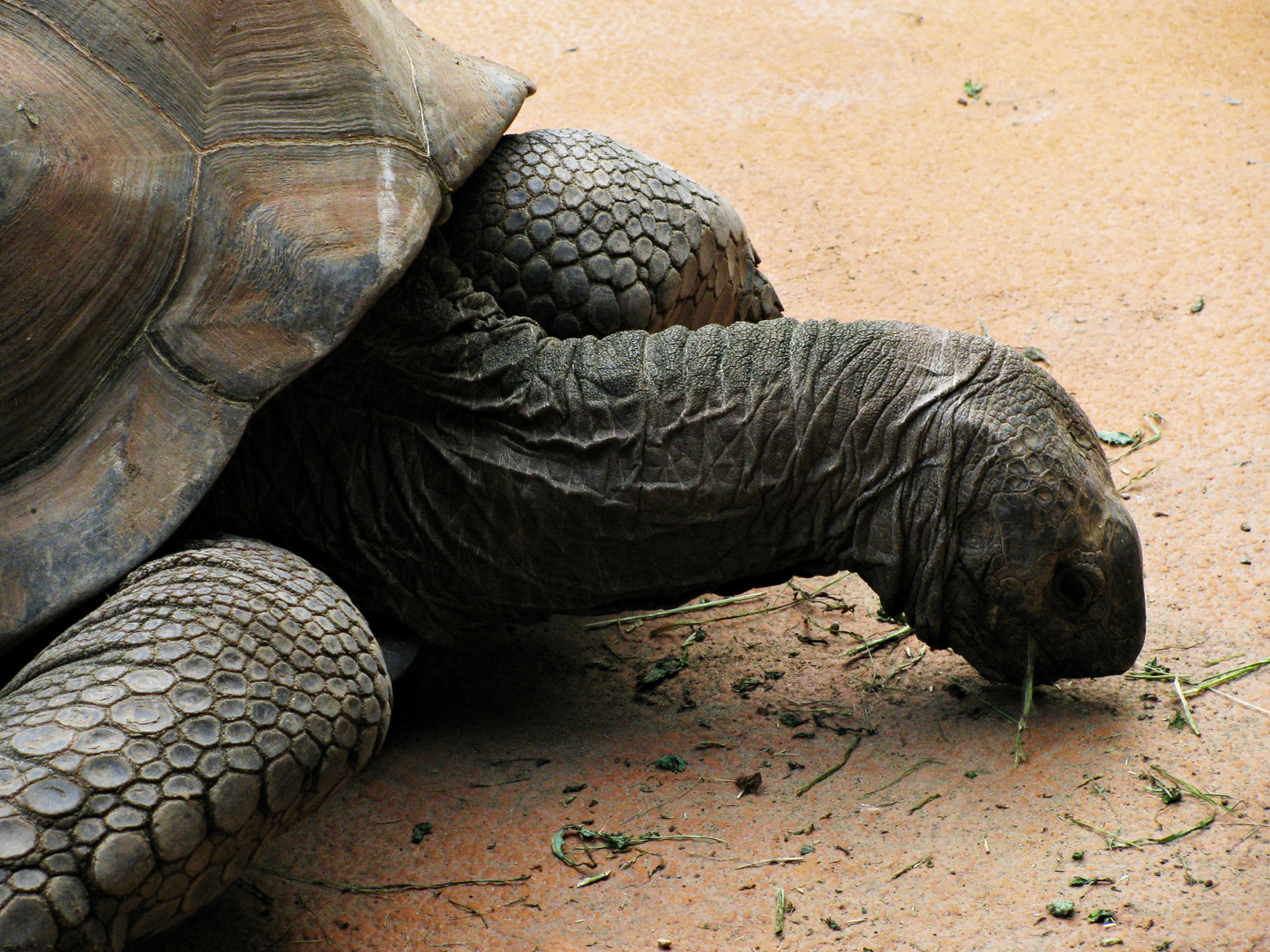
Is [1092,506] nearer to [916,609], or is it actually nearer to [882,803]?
[916,609]

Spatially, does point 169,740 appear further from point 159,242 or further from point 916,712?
point 916,712

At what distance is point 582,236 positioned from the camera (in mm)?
3426

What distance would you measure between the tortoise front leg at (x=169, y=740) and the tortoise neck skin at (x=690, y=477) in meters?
0.49

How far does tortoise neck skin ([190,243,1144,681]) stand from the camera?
2.83 metres

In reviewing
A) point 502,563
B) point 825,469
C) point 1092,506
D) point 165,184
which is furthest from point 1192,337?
point 165,184

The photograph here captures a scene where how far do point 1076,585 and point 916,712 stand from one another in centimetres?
51

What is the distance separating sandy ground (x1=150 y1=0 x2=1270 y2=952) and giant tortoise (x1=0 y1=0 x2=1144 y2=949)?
0.30m

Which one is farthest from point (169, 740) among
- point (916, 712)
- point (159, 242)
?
point (916, 712)

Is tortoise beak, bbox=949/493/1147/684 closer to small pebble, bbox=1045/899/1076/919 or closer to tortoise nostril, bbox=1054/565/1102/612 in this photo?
tortoise nostril, bbox=1054/565/1102/612

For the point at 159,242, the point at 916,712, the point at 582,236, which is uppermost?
the point at 159,242

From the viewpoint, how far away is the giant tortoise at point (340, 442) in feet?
7.25

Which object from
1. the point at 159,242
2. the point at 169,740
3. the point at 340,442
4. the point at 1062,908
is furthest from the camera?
the point at 340,442

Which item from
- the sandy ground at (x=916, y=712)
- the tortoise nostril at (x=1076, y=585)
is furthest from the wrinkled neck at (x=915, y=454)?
the sandy ground at (x=916, y=712)

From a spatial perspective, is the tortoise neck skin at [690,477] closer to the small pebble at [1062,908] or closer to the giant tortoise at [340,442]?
the giant tortoise at [340,442]
